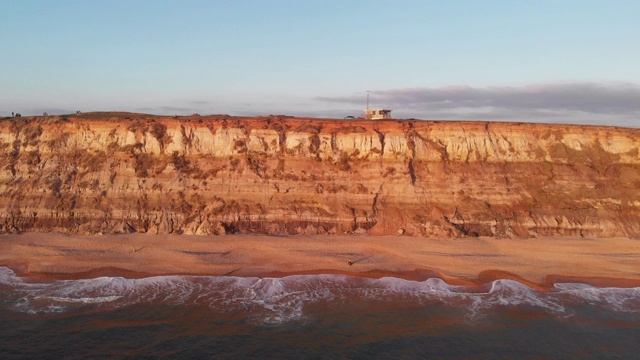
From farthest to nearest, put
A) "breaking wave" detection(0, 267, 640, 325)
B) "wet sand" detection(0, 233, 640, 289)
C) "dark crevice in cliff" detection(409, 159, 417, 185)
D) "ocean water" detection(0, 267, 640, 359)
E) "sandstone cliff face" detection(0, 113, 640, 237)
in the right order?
"dark crevice in cliff" detection(409, 159, 417, 185)
"sandstone cliff face" detection(0, 113, 640, 237)
"wet sand" detection(0, 233, 640, 289)
"breaking wave" detection(0, 267, 640, 325)
"ocean water" detection(0, 267, 640, 359)

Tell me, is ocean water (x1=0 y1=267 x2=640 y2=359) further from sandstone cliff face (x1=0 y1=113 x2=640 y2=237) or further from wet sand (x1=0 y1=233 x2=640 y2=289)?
sandstone cliff face (x1=0 y1=113 x2=640 y2=237)

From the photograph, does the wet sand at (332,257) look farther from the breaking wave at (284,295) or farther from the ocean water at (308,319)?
the ocean water at (308,319)

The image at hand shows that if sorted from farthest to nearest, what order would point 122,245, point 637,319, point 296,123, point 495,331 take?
point 296,123 → point 122,245 → point 637,319 → point 495,331

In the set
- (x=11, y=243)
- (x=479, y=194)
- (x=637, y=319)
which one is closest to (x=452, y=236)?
(x=479, y=194)

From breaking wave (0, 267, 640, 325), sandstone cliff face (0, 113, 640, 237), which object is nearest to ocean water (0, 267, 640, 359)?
breaking wave (0, 267, 640, 325)

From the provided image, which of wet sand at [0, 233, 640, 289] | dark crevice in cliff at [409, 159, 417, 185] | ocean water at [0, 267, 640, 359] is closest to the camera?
ocean water at [0, 267, 640, 359]

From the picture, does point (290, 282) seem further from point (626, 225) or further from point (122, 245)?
point (626, 225)

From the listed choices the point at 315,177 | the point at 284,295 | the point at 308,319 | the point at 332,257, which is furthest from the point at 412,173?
the point at 308,319
